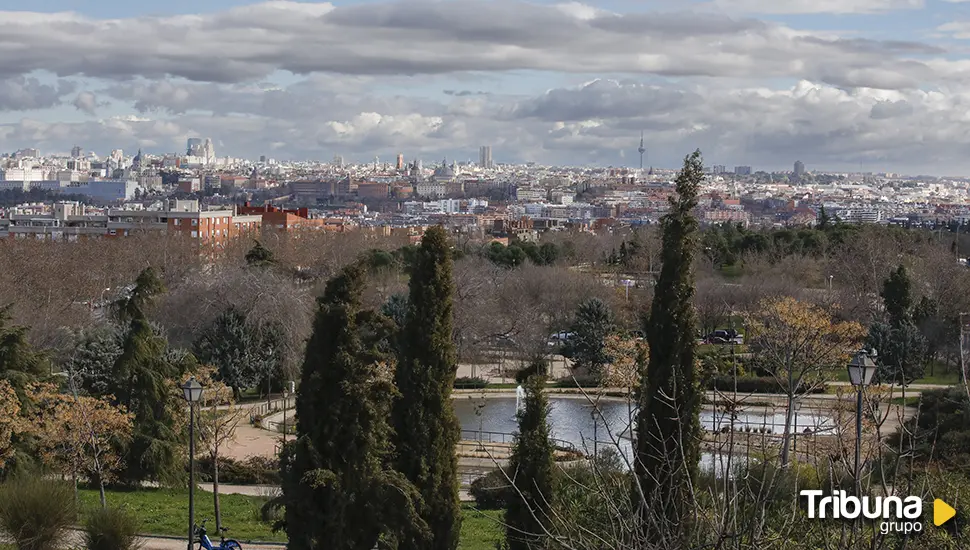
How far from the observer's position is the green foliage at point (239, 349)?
25781 mm

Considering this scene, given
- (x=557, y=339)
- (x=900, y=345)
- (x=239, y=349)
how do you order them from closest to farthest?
1. (x=239, y=349)
2. (x=900, y=345)
3. (x=557, y=339)

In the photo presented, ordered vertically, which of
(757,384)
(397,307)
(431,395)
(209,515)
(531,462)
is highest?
(431,395)

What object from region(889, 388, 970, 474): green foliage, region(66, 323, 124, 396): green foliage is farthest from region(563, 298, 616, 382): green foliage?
region(66, 323, 124, 396): green foliage

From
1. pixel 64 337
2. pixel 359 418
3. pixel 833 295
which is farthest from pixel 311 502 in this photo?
pixel 833 295

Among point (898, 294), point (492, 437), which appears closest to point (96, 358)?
point (492, 437)

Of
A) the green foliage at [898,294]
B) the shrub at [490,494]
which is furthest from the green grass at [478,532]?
the green foliage at [898,294]

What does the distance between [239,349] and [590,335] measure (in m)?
8.93

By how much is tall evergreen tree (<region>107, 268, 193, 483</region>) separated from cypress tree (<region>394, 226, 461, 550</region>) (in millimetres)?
5869

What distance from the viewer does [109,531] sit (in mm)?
11781

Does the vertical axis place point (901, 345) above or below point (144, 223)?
below

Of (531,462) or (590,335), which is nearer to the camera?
(531,462)

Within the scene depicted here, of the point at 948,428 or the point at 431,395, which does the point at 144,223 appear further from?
the point at 431,395

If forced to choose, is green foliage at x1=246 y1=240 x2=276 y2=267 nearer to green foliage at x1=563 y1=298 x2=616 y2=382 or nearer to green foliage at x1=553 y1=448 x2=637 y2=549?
green foliage at x1=563 y1=298 x2=616 y2=382

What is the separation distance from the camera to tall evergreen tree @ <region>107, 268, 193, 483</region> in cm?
1698
